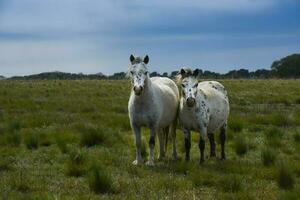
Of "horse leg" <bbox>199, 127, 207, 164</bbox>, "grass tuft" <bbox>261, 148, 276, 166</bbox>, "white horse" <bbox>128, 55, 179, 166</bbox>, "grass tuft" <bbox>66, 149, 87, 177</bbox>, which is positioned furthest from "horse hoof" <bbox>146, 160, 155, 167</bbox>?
"grass tuft" <bbox>261, 148, 276, 166</bbox>

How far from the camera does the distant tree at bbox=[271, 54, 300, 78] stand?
11844cm

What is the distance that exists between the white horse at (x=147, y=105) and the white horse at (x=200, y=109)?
491 mm

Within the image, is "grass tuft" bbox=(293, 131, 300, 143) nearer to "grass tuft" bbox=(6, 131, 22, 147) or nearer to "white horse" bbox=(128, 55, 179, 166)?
"white horse" bbox=(128, 55, 179, 166)

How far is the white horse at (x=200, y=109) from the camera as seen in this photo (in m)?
12.0

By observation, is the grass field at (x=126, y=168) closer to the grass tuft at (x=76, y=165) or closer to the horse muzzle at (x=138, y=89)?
the grass tuft at (x=76, y=165)

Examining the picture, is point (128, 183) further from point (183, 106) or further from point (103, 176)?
point (183, 106)

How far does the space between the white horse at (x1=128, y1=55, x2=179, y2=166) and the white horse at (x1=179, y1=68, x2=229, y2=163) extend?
0.49 metres

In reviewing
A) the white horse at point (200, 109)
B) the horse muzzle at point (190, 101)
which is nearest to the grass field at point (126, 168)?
the white horse at point (200, 109)

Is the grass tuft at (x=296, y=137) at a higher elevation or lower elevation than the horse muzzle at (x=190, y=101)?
lower

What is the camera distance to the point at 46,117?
21.5 metres

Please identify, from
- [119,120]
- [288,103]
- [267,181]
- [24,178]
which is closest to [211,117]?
[267,181]

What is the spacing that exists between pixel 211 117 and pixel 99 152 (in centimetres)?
286

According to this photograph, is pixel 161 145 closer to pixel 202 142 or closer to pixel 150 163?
pixel 150 163

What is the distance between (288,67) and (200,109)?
11291 cm
